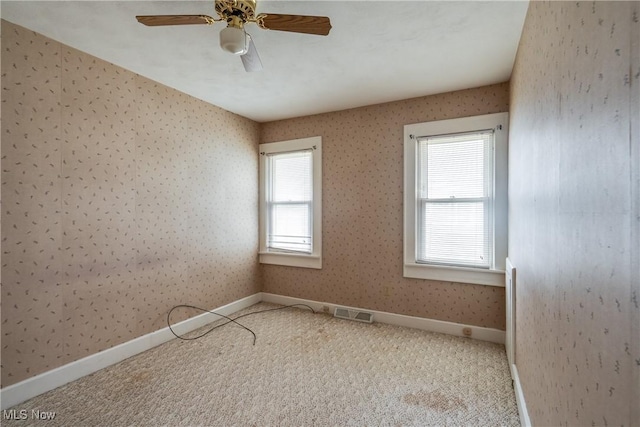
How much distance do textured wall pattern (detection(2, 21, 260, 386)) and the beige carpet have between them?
17.0 inches

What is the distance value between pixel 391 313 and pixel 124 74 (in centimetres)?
361

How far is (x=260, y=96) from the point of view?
330 cm

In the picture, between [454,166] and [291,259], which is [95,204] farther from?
[454,166]

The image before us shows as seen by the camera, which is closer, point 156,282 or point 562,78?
point 562,78

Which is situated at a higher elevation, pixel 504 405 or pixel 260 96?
pixel 260 96

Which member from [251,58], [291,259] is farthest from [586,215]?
[291,259]

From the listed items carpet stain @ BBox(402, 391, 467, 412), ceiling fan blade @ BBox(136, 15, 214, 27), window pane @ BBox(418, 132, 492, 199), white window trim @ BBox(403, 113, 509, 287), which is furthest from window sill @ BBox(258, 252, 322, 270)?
ceiling fan blade @ BBox(136, 15, 214, 27)

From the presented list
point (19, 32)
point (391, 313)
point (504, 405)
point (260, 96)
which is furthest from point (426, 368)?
point (19, 32)

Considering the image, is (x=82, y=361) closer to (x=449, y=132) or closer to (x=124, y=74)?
(x=124, y=74)

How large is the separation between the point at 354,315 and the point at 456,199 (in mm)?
1773

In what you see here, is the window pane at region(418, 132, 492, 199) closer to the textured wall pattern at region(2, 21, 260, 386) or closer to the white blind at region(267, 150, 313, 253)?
the white blind at region(267, 150, 313, 253)

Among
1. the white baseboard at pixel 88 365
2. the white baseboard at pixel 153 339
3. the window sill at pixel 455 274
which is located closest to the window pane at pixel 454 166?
the window sill at pixel 455 274

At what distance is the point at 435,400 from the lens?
6.84 feet

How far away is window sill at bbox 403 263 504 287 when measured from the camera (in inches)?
116
